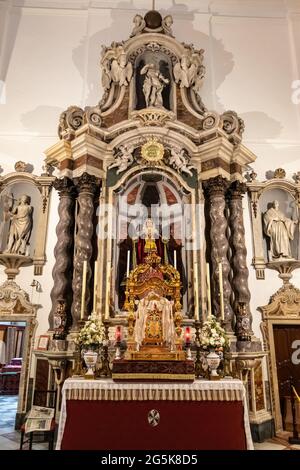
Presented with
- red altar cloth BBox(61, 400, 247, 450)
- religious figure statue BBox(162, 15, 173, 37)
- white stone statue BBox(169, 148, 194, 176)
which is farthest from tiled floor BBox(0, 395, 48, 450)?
religious figure statue BBox(162, 15, 173, 37)

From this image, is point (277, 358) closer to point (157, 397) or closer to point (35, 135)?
point (157, 397)

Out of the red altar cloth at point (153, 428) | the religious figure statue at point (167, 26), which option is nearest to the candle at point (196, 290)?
the red altar cloth at point (153, 428)

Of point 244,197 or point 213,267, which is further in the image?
point 244,197

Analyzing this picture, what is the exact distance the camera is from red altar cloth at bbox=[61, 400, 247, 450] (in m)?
4.17

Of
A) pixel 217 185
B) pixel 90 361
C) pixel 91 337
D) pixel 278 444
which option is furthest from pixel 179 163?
pixel 278 444

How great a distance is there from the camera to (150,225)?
6.49 m

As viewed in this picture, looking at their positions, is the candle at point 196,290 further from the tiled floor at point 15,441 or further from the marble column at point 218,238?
the tiled floor at point 15,441

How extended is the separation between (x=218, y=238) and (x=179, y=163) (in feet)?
5.88

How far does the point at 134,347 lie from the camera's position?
17.4ft

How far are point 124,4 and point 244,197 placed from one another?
267 inches

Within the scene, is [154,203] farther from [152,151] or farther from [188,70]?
[188,70]

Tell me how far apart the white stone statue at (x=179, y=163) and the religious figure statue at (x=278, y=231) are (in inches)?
84.5

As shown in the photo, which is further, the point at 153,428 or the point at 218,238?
the point at 218,238

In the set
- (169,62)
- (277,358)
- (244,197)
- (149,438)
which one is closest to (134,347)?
(149,438)
